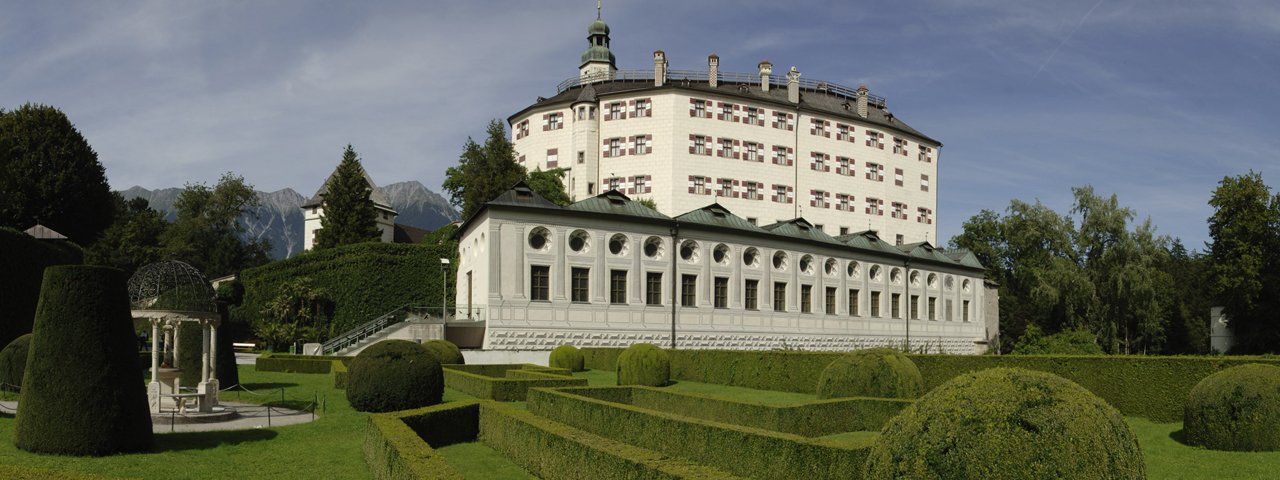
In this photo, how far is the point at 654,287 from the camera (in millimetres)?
40906

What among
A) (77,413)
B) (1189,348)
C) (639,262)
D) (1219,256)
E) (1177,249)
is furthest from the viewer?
(1177,249)

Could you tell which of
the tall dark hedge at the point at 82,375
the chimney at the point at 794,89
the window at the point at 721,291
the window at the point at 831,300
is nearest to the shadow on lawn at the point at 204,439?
the tall dark hedge at the point at 82,375

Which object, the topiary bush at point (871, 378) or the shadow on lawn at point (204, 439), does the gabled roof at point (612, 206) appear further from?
the shadow on lawn at point (204, 439)

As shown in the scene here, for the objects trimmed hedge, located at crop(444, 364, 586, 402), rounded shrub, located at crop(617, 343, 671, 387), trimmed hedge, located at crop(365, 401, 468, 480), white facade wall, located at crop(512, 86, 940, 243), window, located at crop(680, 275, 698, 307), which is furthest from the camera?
white facade wall, located at crop(512, 86, 940, 243)

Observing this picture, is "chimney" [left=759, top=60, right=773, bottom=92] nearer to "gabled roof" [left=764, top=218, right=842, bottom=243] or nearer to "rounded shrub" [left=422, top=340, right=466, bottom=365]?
"gabled roof" [left=764, top=218, right=842, bottom=243]

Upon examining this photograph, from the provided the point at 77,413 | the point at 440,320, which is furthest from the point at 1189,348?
the point at 77,413

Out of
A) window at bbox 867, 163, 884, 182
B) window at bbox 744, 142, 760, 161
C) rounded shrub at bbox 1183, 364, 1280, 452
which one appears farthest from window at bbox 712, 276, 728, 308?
rounded shrub at bbox 1183, 364, 1280, 452

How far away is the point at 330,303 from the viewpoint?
44.8m

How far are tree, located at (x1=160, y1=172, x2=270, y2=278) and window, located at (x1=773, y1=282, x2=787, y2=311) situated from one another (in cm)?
4286

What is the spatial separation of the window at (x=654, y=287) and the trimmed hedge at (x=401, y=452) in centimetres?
2575

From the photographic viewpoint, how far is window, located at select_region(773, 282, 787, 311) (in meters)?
45.3

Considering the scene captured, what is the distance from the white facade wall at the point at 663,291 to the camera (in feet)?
121

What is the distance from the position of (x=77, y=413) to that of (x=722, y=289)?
1302 inches

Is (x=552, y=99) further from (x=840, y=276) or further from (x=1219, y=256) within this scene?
(x=1219, y=256)
